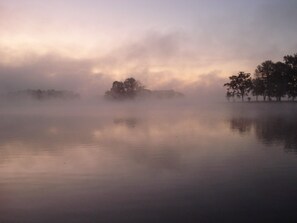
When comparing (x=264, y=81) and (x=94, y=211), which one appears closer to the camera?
(x=94, y=211)

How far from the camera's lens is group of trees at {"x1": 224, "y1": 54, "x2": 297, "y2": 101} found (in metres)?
98.9

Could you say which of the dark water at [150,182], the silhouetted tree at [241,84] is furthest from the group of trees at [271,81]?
the dark water at [150,182]

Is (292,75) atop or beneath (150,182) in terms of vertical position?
atop

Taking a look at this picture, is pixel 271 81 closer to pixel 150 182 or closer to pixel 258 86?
pixel 258 86

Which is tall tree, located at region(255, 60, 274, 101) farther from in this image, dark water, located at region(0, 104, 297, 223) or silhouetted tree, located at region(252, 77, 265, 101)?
dark water, located at region(0, 104, 297, 223)

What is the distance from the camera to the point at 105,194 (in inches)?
464

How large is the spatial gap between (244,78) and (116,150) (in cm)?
10766

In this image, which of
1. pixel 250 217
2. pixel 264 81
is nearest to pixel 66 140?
pixel 250 217

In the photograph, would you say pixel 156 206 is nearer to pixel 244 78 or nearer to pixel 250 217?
pixel 250 217

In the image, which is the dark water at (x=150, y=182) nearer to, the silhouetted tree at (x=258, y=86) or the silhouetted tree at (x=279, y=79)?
the silhouetted tree at (x=279, y=79)

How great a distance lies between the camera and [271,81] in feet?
342

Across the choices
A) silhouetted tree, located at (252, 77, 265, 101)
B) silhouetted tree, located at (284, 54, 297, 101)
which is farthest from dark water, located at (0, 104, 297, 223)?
silhouetted tree, located at (252, 77, 265, 101)

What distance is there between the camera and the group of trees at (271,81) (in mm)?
98875

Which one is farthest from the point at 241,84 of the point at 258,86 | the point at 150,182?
the point at 150,182
